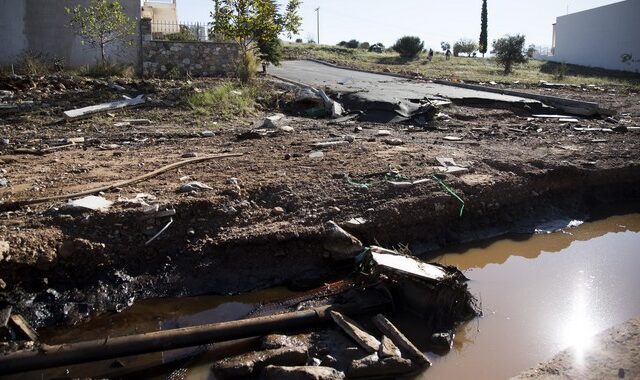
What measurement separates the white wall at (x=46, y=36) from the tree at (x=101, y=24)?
0.23 m

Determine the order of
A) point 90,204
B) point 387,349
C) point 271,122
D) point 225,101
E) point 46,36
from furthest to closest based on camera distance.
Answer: point 46,36 < point 225,101 < point 271,122 < point 90,204 < point 387,349

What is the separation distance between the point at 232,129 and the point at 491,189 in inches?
175

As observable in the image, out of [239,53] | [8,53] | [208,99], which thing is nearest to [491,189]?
[208,99]

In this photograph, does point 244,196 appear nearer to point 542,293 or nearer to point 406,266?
point 406,266

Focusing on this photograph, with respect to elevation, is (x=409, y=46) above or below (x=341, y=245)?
above

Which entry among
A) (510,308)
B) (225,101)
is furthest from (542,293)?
(225,101)

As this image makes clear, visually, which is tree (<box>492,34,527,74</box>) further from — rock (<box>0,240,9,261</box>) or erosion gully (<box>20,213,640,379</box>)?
rock (<box>0,240,9,261</box>)

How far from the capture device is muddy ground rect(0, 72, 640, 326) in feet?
13.4

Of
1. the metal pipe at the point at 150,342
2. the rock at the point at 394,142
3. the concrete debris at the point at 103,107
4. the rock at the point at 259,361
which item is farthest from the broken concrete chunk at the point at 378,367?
the concrete debris at the point at 103,107

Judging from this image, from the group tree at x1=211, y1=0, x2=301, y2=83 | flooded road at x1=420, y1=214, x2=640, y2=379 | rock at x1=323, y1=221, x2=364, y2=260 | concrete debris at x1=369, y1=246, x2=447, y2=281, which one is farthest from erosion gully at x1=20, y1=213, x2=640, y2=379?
tree at x1=211, y1=0, x2=301, y2=83

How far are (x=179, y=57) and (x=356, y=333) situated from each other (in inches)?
446

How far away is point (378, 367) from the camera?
329 centimetres

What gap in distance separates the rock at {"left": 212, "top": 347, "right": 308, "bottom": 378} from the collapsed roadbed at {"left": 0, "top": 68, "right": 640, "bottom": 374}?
42.2 inches

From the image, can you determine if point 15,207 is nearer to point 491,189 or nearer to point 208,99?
point 491,189
